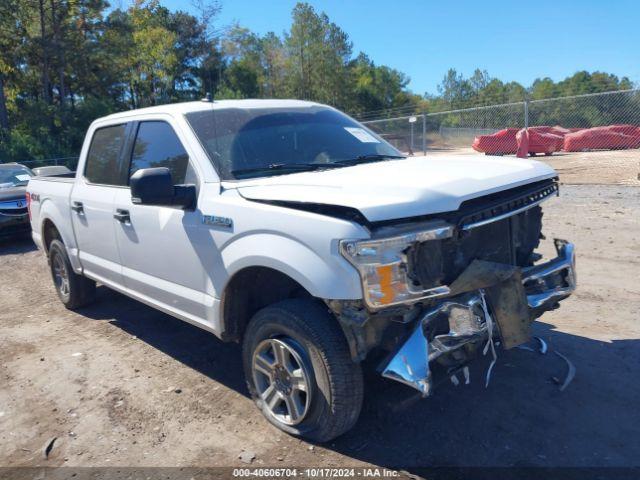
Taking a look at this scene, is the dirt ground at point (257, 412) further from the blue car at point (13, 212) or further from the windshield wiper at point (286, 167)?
the blue car at point (13, 212)

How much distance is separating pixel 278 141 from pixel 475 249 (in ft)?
5.37

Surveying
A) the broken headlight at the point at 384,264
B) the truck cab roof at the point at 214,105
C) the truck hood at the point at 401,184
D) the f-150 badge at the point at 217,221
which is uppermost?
the truck cab roof at the point at 214,105

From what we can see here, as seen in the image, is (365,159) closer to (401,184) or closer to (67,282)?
(401,184)

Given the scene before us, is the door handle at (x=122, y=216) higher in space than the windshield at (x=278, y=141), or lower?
lower

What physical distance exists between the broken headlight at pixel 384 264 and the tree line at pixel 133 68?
55.0 feet

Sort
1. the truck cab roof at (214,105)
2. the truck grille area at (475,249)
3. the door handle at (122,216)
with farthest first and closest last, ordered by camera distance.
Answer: the door handle at (122,216), the truck cab roof at (214,105), the truck grille area at (475,249)

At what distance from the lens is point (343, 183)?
301cm

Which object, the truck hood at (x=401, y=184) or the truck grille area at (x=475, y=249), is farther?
the truck grille area at (x=475, y=249)

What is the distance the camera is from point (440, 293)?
2.73m

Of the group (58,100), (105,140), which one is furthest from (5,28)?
(105,140)

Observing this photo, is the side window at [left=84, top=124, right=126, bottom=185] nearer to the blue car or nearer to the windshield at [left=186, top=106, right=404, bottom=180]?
the windshield at [left=186, top=106, right=404, bottom=180]

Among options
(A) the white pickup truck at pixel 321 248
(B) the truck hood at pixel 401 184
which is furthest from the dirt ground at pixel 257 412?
(B) the truck hood at pixel 401 184

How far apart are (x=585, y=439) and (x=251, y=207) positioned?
2334 millimetres

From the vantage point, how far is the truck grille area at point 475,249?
282cm
